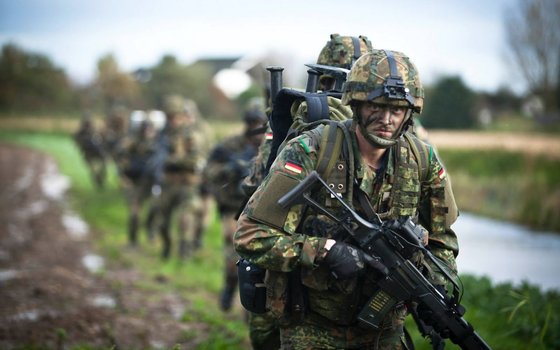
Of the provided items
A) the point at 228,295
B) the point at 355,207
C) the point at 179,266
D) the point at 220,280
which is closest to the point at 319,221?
the point at 355,207

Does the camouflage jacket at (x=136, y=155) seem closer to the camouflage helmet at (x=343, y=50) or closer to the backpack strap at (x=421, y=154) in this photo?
the camouflage helmet at (x=343, y=50)

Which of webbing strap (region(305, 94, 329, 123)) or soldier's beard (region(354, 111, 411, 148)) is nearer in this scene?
soldier's beard (region(354, 111, 411, 148))

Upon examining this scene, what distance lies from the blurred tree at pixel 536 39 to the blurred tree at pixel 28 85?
4904cm

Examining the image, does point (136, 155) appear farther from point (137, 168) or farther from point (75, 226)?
point (75, 226)

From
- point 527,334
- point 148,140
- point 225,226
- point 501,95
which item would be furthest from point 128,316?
point 501,95

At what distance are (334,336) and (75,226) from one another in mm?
11683

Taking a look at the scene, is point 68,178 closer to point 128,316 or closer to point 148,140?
point 148,140

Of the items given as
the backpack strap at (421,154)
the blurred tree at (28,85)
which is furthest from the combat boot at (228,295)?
the blurred tree at (28,85)

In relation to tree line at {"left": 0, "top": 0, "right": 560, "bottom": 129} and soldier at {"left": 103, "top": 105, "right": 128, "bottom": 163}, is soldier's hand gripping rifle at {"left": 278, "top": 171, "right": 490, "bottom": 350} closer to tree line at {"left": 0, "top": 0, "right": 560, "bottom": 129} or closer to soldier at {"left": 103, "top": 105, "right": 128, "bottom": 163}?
tree line at {"left": 0, "top": 0, "right": 560, "bottom": 129}

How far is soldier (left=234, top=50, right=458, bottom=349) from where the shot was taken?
11.2ft

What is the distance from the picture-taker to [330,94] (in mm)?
4195

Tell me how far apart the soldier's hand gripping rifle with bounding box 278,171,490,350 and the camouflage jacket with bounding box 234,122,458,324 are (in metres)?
0.10

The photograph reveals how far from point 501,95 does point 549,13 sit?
1413 cm

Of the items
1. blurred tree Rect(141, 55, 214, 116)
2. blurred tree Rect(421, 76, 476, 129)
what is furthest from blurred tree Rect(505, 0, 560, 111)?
blurred tree Rect(141, 55, 214, 116)
